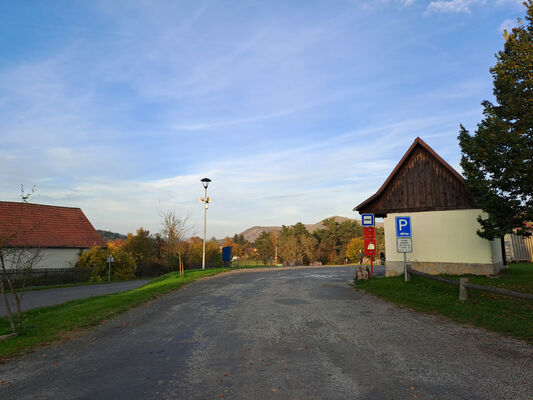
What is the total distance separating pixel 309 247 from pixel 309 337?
56.0 meters

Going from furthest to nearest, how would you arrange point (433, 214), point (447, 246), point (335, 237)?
point (335, 237)
point (433, 214)
point (447, 246)

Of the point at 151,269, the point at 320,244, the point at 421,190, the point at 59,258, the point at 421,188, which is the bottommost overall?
the point at 151,269

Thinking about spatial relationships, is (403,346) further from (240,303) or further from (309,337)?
(240,303)

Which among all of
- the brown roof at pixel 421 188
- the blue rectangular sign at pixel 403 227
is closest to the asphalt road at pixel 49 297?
the blue rectangular sign at pixel 403 227

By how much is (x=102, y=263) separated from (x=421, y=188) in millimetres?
30013

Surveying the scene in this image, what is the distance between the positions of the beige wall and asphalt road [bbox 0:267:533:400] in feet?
26.8

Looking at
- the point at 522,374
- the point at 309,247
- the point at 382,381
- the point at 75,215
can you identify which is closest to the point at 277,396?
the point at 382,381

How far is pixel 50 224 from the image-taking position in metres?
33.4

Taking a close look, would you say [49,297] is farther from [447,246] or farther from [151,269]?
[447,246]

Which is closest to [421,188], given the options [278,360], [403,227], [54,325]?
[403,227]

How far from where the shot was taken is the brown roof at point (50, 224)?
99.5ft

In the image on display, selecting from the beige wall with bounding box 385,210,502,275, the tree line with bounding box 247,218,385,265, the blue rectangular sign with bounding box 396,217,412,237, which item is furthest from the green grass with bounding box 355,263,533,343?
the tree line with bounding box 247,218,385,265

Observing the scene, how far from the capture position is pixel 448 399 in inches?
165

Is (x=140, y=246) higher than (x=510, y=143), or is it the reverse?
(x=510, y=143)
